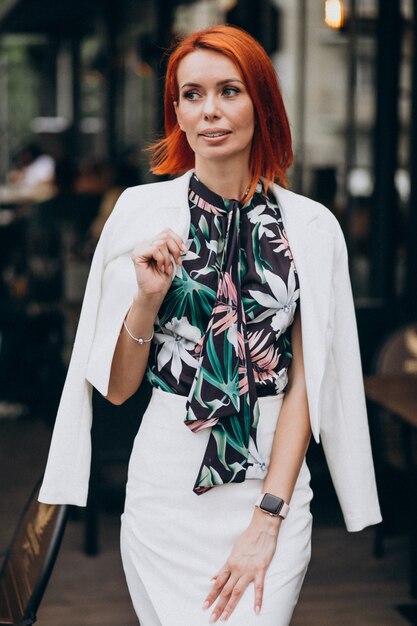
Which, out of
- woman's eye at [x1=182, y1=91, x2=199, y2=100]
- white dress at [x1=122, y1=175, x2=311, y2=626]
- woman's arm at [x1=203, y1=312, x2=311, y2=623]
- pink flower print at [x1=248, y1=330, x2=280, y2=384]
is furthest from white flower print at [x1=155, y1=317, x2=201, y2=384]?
woman's eye at [x1=182, y1=91, x2=199, y2=100]

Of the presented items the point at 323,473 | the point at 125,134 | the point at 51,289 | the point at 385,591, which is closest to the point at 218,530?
the point at 385,591

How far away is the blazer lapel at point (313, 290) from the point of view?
194 centimetres

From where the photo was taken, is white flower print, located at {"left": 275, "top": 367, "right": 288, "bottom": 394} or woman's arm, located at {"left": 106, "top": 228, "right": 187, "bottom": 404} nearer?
woman's arm, located at {"left": 106, "top": 228, "right": 187, "bottom": 404}

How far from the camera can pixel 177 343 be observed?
1.95 m

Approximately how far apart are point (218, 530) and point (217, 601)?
127mm

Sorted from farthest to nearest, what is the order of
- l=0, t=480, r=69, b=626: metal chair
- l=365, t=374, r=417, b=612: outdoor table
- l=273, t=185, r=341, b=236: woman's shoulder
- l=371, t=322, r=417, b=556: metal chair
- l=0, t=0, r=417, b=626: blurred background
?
1. l=371, t=322, r=417, b=556: metal chair
2. l=0, t=0, r=417, b=626: blurred background
3. l=365, t=374, r=417, b=612: outdoor table
4. l=0, t=480, r=69, b=626: metal chair
5. l=273, t=185, r=341, b=236: woman's shoulder

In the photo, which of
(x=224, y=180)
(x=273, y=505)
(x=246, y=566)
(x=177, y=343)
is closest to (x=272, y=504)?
(x=273, y=505)

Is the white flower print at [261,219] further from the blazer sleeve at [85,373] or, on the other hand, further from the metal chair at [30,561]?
the metal chair at [30,561]

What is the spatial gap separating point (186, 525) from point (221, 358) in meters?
0.33

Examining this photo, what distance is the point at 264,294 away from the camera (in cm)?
193

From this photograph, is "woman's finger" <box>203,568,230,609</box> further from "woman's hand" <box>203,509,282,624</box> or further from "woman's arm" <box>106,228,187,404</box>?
"woman's arm" <box>106,228,187,404</box>

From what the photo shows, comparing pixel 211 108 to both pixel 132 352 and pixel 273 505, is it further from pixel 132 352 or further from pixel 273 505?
pixel 273 505

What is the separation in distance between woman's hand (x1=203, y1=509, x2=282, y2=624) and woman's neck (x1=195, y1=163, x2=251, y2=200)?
601 millimetres

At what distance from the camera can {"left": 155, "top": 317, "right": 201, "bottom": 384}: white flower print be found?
6.32 ft
